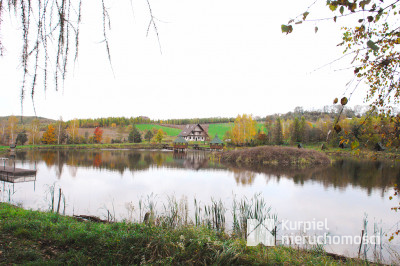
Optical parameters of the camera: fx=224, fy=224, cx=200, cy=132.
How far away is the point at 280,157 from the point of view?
66.1 feet

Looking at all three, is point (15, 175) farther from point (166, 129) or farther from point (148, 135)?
point (166, 129)

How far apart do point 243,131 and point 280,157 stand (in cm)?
1750

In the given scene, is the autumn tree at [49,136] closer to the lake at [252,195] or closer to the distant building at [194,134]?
the distant building at [194,134]

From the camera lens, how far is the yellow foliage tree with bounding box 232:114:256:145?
36.8 metres

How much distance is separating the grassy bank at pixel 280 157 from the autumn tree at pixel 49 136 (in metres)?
34.6

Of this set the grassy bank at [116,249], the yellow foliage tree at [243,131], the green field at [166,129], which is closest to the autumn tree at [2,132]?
the green field at [166,129]

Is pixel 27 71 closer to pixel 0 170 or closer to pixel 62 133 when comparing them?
pixel 0 170

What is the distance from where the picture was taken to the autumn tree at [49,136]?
3978cm

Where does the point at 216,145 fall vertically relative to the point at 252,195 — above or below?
above

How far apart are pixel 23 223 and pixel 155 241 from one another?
2.09 metres

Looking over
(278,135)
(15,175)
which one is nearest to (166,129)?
(278,135)

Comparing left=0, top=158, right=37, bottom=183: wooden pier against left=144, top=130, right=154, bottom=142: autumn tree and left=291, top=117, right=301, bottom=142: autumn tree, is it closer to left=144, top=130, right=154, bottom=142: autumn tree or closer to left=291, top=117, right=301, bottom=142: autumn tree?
left=291, top=117, right=301, bottom=142: autumn tree

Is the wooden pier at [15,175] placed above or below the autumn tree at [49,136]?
below

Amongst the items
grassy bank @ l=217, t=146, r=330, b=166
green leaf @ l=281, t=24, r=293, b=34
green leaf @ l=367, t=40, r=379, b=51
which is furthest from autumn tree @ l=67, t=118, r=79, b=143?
green leaf @ l=367, t=40, r=379, b=51
